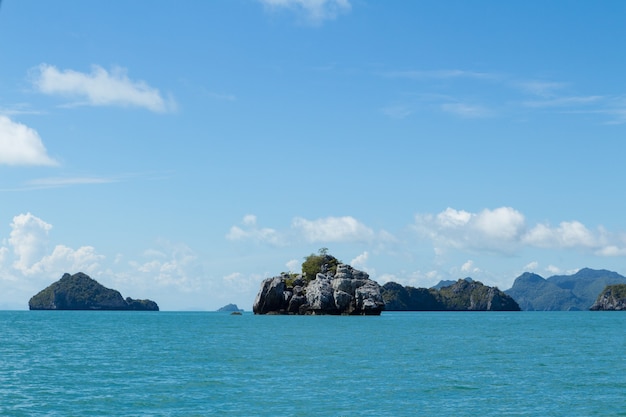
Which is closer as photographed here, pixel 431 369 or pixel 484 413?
pixel 484 413

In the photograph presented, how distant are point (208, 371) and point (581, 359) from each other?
4409 cm

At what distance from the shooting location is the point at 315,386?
2202 inches

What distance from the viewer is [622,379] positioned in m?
62.4

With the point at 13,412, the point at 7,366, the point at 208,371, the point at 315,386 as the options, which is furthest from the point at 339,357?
the point at 13,412

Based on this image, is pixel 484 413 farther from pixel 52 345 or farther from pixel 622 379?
pixel 52 345

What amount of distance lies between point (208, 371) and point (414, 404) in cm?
2573

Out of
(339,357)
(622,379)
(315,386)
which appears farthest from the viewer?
(339,357)

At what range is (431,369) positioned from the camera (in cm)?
6838

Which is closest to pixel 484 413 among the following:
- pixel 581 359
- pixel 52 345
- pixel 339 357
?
pixel 339 357

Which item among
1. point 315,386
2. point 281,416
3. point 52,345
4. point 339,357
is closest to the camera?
point 281,416

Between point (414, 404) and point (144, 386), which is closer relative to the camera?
point (414, 404)

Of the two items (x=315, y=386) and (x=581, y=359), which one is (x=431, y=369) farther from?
(x=581, y=359)

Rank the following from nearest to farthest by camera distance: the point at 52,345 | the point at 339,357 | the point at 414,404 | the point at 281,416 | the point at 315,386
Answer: the point at 281,416
the point at 414,404
the point at 315,386
the point at 339,357
the point at 52,345

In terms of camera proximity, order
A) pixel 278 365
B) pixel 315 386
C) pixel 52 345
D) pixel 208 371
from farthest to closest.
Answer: pixel 52 345, pixel 278 365, pixel 208 371, pixel 315 386
